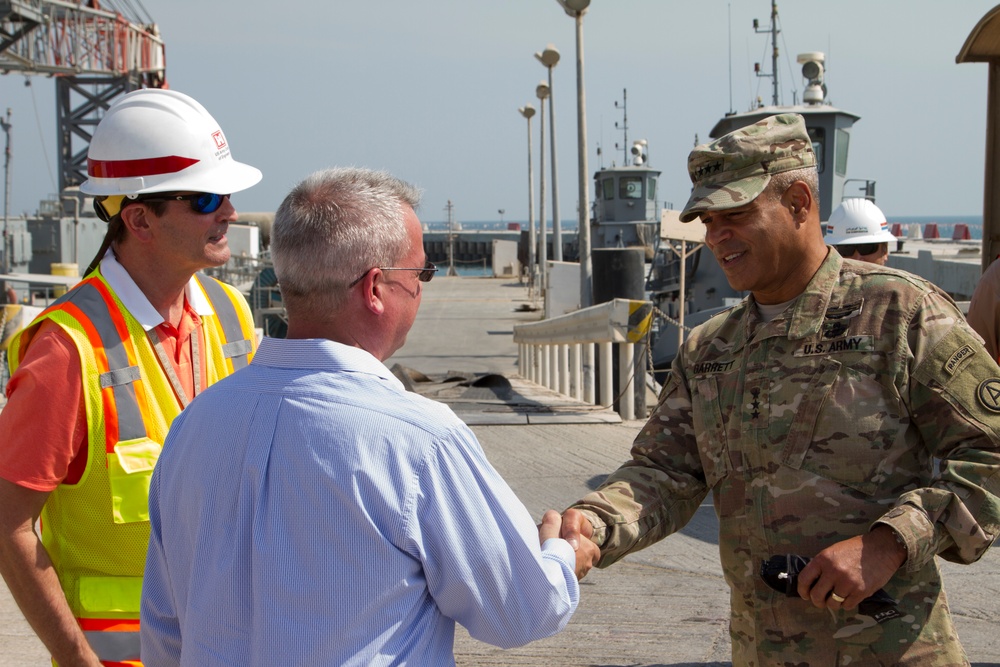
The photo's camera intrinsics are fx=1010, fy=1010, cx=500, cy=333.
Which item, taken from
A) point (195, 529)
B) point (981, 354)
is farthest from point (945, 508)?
point (195, 529)

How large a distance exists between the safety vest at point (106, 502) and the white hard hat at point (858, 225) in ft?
17.7

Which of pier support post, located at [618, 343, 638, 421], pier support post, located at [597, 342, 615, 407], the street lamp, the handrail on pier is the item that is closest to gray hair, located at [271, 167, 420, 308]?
the handrail on pier

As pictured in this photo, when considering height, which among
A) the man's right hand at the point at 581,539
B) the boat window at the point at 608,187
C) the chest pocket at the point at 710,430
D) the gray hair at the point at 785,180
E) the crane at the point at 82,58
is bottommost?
the man's right hand at the point at 581,539

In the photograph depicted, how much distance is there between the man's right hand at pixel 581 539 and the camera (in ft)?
7.31

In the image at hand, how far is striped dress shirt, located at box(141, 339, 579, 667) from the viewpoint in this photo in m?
1.69

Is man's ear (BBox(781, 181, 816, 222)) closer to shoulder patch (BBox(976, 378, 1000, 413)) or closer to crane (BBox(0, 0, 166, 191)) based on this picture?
shoulder patch (BBox(976, 378, 1000, 413))

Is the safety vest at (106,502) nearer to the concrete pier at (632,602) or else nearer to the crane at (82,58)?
the concrete pier at (632,602)

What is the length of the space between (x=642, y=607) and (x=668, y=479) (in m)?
2.07

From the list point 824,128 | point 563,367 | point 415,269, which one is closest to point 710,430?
point 415,269

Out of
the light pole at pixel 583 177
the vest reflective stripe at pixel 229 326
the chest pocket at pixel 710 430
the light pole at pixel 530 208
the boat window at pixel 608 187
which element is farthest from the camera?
the boat window at pixel 608 187

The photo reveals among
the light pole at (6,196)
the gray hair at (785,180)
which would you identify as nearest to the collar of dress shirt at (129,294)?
the gray hair at (785,180)

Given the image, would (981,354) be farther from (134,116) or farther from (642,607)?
(642,607)

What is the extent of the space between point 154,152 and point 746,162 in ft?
5.08

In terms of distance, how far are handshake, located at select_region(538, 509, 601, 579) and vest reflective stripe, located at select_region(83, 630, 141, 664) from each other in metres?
1.00
